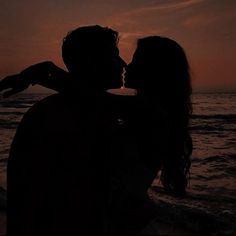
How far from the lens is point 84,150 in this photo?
1.81 metres

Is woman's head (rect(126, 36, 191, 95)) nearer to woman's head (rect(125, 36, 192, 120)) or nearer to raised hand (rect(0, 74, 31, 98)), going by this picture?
woman's head (rect(125, 36, 192, 120))

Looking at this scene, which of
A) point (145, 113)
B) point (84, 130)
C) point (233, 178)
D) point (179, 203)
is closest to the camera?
point (84, 130)

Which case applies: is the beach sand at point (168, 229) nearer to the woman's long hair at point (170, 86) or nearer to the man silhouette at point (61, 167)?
the woman's long hair at point (170, 86)

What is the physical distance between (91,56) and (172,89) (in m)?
0.81

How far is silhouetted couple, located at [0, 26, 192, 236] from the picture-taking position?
1.82 metres

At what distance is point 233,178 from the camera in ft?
33.7

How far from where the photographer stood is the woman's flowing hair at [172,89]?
8.41ft

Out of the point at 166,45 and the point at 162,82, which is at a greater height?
the point at 166,45

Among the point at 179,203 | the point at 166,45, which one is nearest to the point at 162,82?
the point at 166,45

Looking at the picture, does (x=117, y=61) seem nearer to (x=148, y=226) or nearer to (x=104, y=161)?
(x=104, y=161)

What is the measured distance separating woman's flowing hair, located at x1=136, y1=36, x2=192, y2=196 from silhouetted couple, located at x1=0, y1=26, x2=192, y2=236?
499mm

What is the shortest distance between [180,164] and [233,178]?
818cm

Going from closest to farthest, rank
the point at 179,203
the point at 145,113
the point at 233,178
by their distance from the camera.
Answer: the point at 145,113, the point at 179,203, the point at 233,178

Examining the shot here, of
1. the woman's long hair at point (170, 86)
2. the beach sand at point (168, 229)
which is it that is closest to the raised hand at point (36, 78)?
the woman's long hair at point (170, 86)
